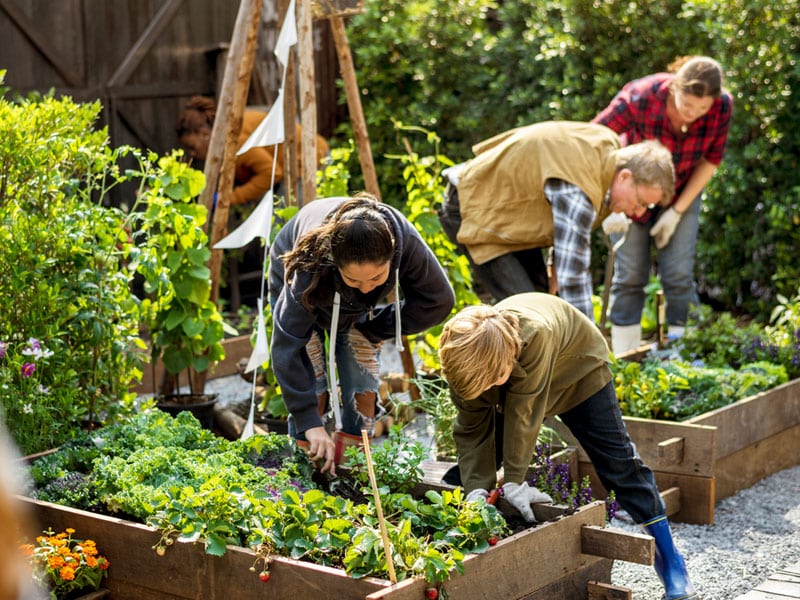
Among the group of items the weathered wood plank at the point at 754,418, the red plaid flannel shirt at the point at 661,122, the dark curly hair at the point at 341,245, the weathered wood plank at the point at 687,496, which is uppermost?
the red plaid flannel shirt at the point at 661,122

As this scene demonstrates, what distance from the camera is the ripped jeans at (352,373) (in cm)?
384

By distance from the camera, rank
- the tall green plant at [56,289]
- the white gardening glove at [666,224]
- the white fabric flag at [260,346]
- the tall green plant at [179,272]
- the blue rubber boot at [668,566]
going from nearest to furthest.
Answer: the blue rubber boot at [668,566], the tall green plant at [56,289], the white fabric flag at [260,346], the tall green plant at [179,272], the white gardening glove at [666,224]

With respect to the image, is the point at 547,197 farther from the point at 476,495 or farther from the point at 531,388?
the point at 476,495

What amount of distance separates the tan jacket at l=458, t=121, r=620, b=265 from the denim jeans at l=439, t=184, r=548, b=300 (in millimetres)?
65

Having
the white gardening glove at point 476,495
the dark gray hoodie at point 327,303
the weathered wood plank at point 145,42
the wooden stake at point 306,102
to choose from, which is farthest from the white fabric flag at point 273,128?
the weathered wood plank at point 145,42

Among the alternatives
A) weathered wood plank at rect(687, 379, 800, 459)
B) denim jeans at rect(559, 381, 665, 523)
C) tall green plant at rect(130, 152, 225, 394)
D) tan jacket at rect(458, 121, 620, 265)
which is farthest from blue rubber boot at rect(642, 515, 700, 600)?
tall green plant at rect(130, 152, 225, 394)

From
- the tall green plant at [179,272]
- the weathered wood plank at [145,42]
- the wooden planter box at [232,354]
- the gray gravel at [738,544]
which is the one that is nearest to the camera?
the gray gravel at [738,544]

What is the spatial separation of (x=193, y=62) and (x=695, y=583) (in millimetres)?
5505

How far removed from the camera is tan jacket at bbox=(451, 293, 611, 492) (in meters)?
3.03

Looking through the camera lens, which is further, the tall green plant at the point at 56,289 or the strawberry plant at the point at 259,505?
the tall green plant at the point at 56,289

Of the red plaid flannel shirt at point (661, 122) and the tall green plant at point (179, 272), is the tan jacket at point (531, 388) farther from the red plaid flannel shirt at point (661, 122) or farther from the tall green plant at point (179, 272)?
the red plaid flannel shirt at point (661, 122)

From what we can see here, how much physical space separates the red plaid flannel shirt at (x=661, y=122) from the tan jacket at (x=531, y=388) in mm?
2375

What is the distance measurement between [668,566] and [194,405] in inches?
92.3

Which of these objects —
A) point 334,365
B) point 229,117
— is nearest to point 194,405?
point 229,117
